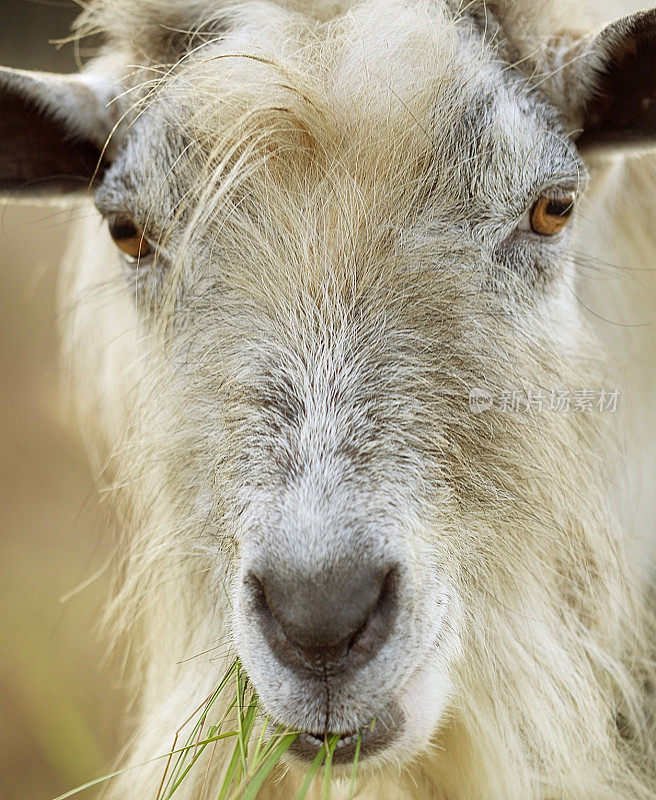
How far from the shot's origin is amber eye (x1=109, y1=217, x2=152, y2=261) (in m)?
1.99

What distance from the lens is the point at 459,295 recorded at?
1766 millimetres

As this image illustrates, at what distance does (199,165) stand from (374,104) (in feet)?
1.39

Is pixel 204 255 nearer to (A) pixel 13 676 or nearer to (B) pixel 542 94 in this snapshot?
(B) pixel 542 94

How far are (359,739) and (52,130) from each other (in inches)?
66.5

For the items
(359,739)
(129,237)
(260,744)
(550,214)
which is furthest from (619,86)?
(260,744)

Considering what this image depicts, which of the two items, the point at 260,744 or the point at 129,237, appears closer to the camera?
the point at 260,744

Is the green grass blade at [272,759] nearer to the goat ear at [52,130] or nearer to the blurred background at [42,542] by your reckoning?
the blurred background at [42,542]

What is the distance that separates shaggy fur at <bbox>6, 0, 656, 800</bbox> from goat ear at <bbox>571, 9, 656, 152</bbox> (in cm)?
4

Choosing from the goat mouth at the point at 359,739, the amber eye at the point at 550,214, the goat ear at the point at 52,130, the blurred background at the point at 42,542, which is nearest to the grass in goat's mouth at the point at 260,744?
the goat mouth at the point at 359,739

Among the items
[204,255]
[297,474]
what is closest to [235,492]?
[297,474]

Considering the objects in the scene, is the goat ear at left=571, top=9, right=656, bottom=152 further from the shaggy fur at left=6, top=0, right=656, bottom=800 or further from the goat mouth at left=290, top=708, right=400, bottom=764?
the goat mouth at left=290, top=708, right=400, bottom=764

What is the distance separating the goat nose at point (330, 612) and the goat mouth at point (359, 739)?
0.17 metres

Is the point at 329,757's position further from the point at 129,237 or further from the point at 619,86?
the point at 619,86

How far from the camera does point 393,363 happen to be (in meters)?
1.65
